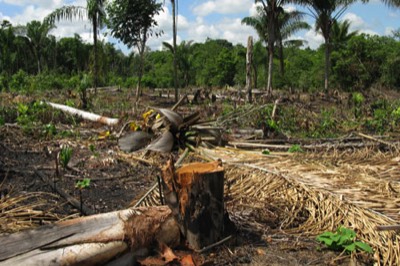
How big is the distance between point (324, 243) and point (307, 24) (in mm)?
26725

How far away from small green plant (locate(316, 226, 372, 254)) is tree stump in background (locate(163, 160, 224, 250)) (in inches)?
29.3

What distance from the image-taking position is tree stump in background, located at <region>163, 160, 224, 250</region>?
3312mm

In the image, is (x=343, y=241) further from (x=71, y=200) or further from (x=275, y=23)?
(x=275, y=23)

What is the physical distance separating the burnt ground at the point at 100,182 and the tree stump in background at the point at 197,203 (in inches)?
5.3

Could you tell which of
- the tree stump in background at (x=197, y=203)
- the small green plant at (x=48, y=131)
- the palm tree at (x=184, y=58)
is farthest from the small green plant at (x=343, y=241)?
the palm tree at (x=184, y=58)

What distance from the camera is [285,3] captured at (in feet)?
70.9

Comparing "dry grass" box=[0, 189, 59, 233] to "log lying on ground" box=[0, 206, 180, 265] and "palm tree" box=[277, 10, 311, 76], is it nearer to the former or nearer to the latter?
"log lying on ground" box=[0, 206, 180, 265]

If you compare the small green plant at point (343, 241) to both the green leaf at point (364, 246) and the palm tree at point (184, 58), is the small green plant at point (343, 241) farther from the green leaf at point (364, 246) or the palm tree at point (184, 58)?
the palm tree at point (184, 58)

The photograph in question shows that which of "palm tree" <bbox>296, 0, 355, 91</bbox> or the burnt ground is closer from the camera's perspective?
the burnt ground

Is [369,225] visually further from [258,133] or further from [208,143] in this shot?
[258,133]

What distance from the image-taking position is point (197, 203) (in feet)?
10.9

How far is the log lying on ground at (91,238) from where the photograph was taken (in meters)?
2.62

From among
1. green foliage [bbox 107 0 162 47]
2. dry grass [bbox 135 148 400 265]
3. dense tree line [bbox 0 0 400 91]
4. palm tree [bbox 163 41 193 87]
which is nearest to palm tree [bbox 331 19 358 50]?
dense tree line [bbox 0 0 400 91]

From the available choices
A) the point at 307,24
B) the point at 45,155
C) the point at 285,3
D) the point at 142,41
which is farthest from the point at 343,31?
the point at 45,155
